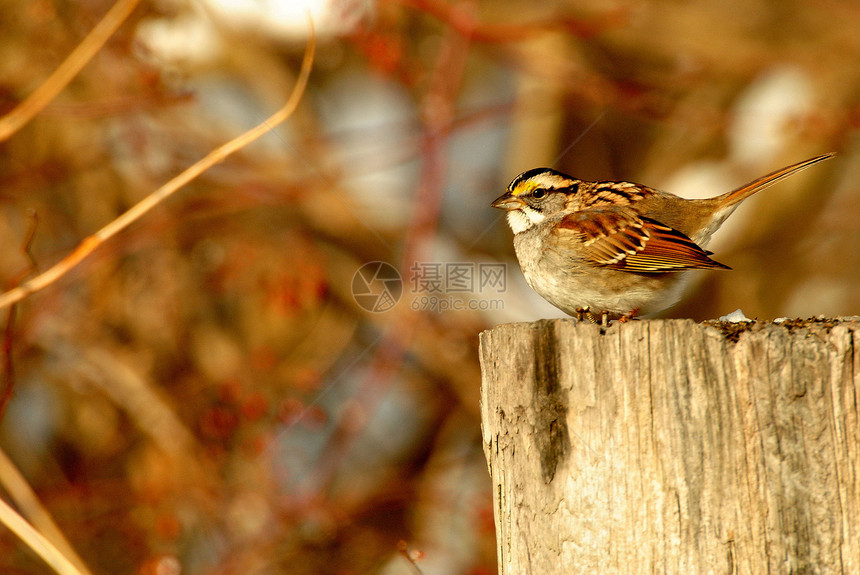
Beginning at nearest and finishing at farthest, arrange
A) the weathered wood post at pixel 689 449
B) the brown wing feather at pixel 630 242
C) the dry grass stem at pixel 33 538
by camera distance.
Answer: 1. the weathered wood post at pixel 689 449
2. the dry grass stem at pixel 33 538
3. the brown wing feather at pixel 630 242

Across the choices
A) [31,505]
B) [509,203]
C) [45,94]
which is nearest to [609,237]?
[509,203]

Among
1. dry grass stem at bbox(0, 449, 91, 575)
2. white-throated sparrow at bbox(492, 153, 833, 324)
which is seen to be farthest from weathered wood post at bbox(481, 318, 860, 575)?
dry grass stem at bbox(0, 449, 91, 575)

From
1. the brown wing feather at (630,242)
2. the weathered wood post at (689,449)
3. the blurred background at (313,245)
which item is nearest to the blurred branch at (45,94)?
the weathered wood post at (689,449)

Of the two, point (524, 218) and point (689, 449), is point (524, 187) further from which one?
point (689, 449)

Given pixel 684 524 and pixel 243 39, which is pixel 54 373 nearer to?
pixel 243 39

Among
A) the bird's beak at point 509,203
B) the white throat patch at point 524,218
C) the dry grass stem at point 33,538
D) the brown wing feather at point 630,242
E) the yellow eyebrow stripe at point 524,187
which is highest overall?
the yellow eyebrow stripe at point 524,187

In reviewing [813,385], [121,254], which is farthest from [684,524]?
[121,254]

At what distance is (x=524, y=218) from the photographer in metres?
3.87

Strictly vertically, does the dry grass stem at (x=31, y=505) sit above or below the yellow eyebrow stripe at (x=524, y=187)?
below

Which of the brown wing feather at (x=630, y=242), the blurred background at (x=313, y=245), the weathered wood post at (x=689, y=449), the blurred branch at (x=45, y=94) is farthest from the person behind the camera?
the blurred background at (x=313, y=245)

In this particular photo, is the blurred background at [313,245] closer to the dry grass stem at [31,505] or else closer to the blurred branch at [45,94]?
the dry grass stem at [31,505]

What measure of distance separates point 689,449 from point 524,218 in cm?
234

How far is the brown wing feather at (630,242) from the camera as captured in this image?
340 centimetres

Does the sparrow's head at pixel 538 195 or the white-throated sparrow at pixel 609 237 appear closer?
the white-throated sparrow at pixel 609 237
